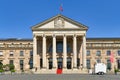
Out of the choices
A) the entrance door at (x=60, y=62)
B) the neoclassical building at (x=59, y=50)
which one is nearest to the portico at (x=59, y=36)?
the neoclassical building at (x=59, y=50)

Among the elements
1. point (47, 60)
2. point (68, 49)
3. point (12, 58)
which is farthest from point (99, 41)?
point (12, 58)

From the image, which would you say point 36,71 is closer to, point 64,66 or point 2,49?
point 64,66

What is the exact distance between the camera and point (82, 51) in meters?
90.5

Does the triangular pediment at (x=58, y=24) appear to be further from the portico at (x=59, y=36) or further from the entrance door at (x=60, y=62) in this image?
the entrance door at (x=60, y=62)

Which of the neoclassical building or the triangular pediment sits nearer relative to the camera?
the neoclassical building

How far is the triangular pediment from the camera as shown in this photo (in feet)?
294

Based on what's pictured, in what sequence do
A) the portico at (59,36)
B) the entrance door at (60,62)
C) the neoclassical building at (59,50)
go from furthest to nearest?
the entrance door at (60,62) < the neoclassical building at (59,50) < the portico at (59,36)

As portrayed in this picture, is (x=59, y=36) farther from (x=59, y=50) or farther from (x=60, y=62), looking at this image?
(x=60, y=62)

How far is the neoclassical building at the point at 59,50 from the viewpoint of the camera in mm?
89438

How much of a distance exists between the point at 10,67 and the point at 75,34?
23.1m

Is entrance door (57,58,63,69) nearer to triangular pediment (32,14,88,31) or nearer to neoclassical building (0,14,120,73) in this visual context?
neoclassical building (0,14,120,73)

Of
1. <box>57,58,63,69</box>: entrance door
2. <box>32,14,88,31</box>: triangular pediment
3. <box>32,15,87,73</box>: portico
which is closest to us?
<box>32,15,87,73</box>: portico

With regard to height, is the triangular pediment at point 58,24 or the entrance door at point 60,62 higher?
the triangular pediment at point 58,24

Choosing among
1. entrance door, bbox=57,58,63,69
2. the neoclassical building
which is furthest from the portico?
entrance door, bbox=57,58,63,69
